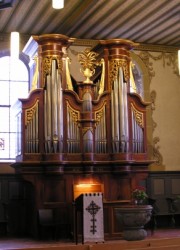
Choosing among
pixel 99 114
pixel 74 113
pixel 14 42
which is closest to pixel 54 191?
pixel 74 113

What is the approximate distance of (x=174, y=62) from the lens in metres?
15.8

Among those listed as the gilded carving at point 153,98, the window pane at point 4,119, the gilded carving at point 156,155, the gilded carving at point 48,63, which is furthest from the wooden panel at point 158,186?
the gilded carving at point 48,63

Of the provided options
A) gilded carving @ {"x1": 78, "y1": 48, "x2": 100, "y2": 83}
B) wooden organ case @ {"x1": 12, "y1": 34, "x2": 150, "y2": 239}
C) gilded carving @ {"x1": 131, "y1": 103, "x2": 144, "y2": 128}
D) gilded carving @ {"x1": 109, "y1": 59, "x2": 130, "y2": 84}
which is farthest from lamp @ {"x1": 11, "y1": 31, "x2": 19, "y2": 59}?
gilded carving @ {"x1": 131, "y1": 103, "x2": 144, "y2": 128}

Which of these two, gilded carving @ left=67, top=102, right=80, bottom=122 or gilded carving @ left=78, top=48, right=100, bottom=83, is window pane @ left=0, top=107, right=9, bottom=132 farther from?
gilded carving @ left=78, top=48, right=100, bottom=83

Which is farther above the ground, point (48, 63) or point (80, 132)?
point (48, 63)

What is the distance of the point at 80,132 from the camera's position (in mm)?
12438

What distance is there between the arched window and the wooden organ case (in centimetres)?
Result: 150

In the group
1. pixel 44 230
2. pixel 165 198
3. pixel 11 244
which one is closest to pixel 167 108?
pixel 165 198

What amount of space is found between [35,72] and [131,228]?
5.27 m

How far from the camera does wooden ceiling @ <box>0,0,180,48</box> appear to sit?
498 inches

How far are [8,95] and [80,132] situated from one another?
10.3ft

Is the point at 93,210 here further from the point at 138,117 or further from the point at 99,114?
the point at 138,117

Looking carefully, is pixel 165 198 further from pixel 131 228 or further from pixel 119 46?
pixel 131 228

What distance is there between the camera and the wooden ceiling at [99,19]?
498 inches
